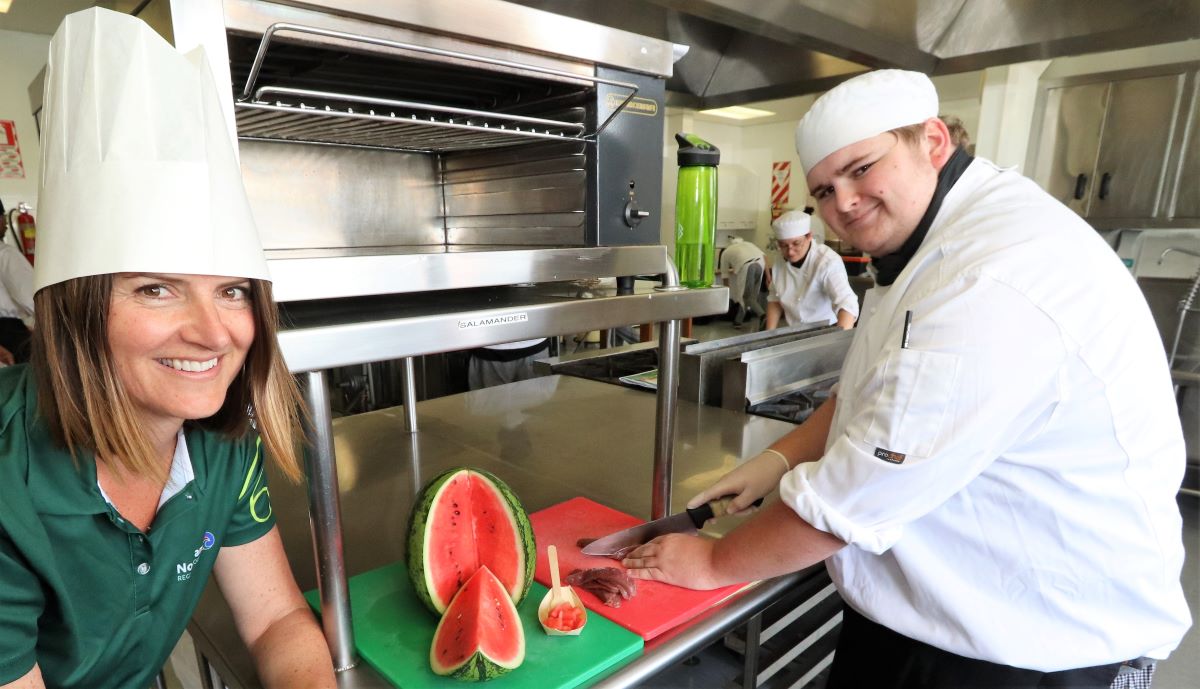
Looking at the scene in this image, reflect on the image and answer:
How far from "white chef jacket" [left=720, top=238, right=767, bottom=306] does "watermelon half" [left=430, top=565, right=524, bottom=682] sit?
315 inches

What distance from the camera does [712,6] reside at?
84.4 inches

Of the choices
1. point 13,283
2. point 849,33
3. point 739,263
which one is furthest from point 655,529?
point 739,263

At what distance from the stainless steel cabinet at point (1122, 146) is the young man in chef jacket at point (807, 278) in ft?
7.10

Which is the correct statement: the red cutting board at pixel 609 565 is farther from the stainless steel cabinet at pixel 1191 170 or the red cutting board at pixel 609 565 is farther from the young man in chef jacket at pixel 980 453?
the stainless steel cabinet at pixel 1191 170

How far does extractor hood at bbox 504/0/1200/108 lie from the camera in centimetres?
236

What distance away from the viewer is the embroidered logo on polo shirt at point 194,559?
2.88 ft

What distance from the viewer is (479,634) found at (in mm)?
840

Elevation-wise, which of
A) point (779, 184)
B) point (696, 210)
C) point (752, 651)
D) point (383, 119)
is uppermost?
point (779, 184)

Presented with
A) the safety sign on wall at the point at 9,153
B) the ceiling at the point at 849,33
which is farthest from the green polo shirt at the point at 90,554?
the safety sign on wall at the point at 9,153

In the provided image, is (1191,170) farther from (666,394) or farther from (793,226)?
(666,394)

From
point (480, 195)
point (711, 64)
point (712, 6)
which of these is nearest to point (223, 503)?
point (480, 195)

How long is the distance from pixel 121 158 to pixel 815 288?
14.4 feet

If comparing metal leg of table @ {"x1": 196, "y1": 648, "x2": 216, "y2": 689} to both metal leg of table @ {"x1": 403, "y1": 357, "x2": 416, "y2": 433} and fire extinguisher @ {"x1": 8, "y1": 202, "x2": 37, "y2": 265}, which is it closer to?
metal leg of table @ {"x1": 403, "y1": 357, "x2": 416, "y2": 433}

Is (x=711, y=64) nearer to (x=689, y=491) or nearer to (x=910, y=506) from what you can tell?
(x=689, y=491)
